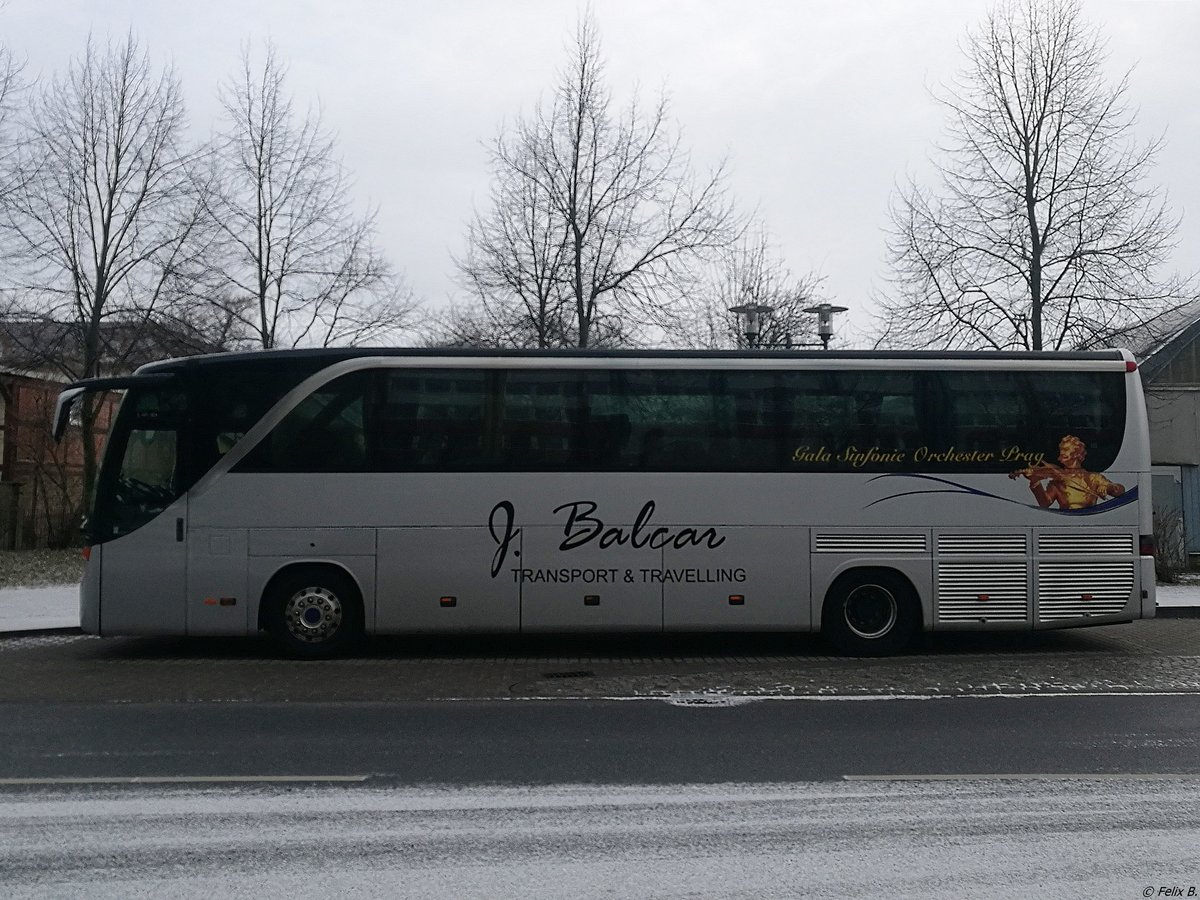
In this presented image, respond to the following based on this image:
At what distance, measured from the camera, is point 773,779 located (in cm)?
687

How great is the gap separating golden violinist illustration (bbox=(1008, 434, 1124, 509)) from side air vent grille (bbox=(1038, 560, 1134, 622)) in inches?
27.6

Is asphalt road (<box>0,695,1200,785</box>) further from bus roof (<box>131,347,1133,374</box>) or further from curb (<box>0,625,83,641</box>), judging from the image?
curb (<box>0,625,83,641</box>)

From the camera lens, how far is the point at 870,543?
12523 millimetres

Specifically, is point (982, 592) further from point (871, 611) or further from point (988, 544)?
point (871, 611)

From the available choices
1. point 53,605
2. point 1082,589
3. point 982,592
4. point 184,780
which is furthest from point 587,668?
point 53,605

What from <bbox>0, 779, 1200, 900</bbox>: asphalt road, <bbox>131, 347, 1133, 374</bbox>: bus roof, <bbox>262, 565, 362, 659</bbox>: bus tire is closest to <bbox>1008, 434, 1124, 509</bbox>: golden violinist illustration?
<bbox>131, 347, 1133, 374</bbox>: bus roof

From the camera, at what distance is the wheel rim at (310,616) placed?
12.3 m

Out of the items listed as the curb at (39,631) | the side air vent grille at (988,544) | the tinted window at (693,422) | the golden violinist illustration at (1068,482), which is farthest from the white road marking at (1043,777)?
the curb at (39,631)

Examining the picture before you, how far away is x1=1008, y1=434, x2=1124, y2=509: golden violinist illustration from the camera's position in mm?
12578

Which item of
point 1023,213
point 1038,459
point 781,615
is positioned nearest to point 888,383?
point 1038,459

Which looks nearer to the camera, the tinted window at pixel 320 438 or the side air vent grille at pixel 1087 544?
the tinted window at pixel 320 438

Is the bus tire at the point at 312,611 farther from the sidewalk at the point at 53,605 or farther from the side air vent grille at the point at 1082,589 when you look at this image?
the side air vent grille at the point at 1082,589

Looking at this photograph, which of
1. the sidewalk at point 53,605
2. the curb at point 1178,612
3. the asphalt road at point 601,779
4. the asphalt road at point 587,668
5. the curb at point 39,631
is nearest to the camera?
the asphalt road at point 601,779

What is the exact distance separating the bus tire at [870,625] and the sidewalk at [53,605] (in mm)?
6419
